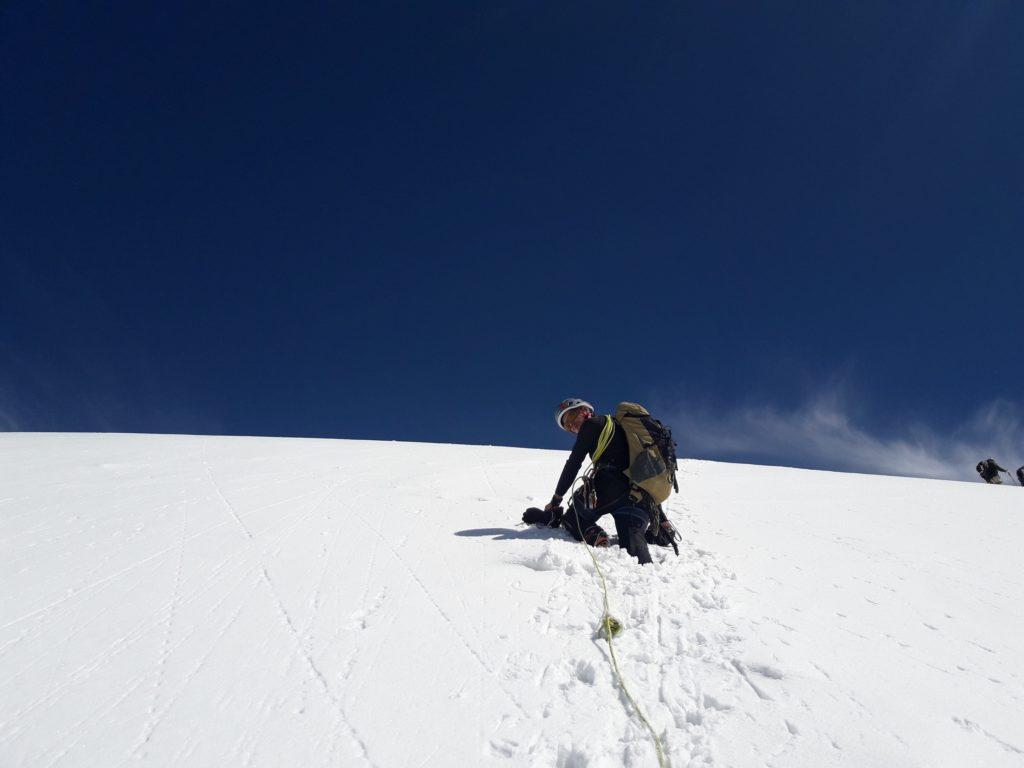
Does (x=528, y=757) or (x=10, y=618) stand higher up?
(x=10, y=618)

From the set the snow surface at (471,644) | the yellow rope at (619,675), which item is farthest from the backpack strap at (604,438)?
the yellow rope at (619,675)

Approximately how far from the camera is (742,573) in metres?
3.37

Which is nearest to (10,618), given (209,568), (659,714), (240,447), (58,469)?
(209,568)

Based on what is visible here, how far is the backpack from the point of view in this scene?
4.05m

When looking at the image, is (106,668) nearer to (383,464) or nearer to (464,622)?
(464,622)

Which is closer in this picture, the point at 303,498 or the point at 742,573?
the point at 742,573

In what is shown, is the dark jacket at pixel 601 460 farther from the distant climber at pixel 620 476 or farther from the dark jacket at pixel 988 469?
the dark jacket at pixel 988 469

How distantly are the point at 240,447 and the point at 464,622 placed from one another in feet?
32.5

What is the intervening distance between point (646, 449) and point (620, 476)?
36cm

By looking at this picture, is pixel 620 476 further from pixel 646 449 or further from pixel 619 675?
pixel 619 675

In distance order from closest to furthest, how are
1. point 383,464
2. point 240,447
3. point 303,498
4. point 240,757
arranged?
point 240,757
point 303,498
point 383,464
point 240,447

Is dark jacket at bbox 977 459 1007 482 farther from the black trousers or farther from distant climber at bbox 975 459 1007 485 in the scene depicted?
the black trousers

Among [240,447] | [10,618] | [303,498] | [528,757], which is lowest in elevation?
[528,757]

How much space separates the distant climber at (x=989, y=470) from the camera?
1484cm
